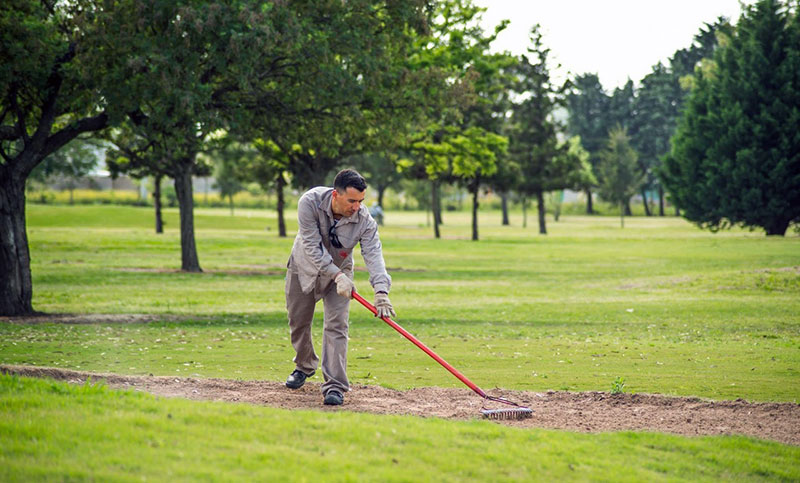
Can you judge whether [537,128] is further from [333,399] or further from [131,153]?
[333,399]

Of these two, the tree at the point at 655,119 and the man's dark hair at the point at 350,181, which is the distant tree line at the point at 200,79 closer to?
the man's dark hair at the point at 350,181

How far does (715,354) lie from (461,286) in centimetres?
1437

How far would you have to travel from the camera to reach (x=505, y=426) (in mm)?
7332

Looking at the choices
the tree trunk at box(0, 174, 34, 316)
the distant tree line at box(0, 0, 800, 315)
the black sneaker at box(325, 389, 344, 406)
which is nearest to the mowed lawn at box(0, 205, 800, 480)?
the black sneaker at box(325, 389, 344, 406)

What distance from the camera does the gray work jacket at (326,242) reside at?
837 cm

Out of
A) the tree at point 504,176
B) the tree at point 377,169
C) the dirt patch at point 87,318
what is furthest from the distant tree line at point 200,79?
the tree at point 377,169

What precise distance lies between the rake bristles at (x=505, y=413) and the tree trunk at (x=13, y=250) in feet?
39.1

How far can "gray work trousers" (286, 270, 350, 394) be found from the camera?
8.47 m

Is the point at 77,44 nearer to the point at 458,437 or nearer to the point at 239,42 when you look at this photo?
the point at 239,42

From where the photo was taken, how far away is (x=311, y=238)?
8.39 meters

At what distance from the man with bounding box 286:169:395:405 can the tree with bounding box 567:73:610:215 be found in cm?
11540

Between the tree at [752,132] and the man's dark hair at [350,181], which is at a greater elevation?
the tree at [752,132]

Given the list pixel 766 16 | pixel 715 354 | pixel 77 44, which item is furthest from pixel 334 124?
pixel 766 16

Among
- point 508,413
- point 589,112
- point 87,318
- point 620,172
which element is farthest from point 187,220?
point 589,112
